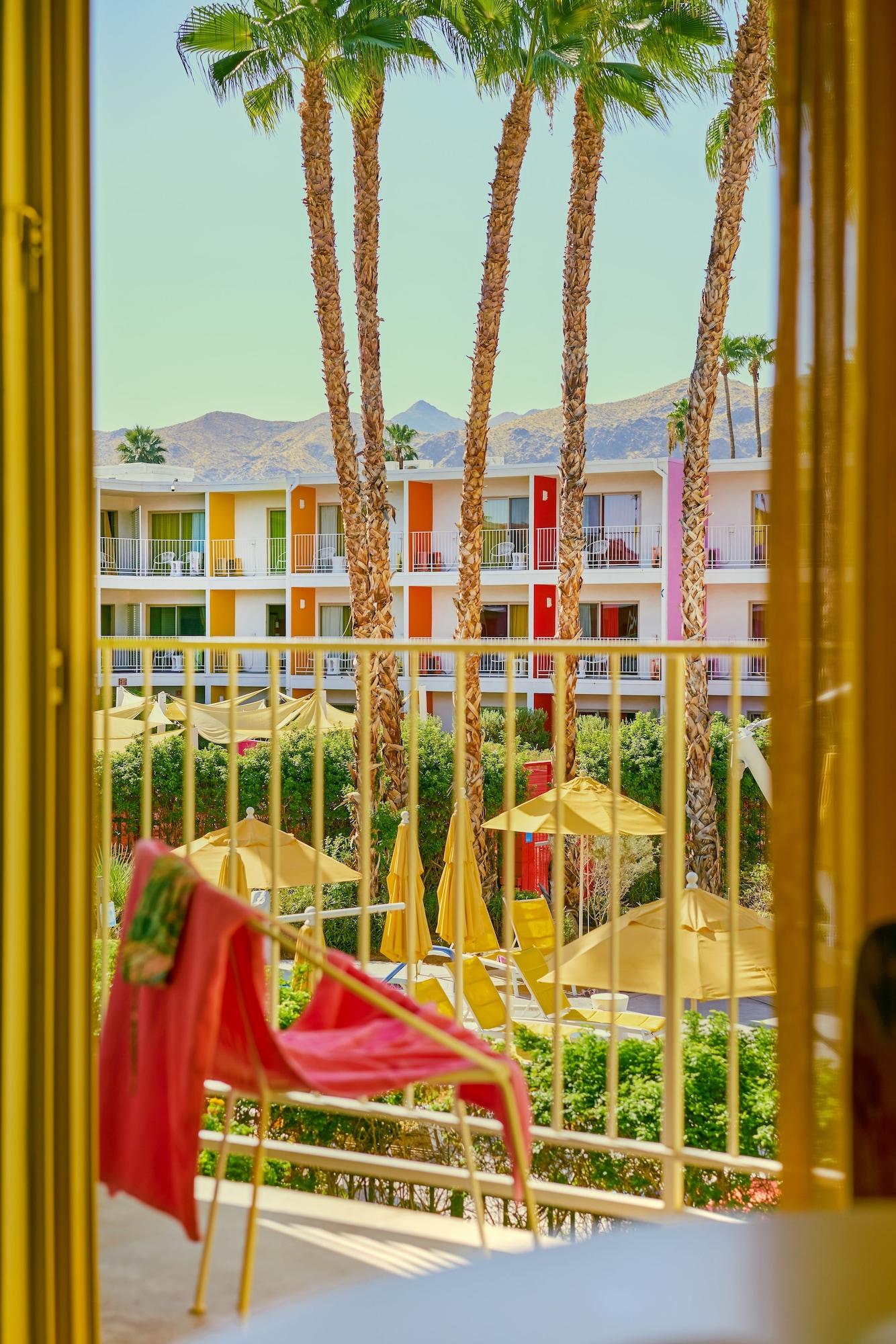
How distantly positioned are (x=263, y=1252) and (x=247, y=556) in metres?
23.0

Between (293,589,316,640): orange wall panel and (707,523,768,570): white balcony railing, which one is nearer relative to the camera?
(707,523,768,570): white balcony railing

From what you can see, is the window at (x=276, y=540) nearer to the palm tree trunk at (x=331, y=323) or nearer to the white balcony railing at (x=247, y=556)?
the white balcony railing at (x=247, y=556)

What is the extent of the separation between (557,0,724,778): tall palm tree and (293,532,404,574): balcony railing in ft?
33.4

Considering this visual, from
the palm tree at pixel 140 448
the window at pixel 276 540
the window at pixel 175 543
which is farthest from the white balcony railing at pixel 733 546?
the palm tree at pixel 140 448

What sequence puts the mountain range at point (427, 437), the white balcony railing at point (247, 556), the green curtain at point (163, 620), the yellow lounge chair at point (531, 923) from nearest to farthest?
the yellow lounge chair at point (531, 923) → the white balcony railing at point (247, 556) → the green curtain at point (163, 620) → the mountain range at point (427, 437)

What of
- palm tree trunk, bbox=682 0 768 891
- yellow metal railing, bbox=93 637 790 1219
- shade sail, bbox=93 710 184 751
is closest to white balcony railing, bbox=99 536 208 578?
shade sail, bbox=93 710 184 751

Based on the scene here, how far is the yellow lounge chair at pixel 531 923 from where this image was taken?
28.2 feet

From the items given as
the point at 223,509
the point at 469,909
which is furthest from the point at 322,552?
the point at 469,909

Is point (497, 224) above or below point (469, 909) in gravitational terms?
above

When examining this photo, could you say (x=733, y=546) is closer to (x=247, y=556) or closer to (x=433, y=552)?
(x=433, y=552)

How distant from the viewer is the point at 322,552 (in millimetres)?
23875

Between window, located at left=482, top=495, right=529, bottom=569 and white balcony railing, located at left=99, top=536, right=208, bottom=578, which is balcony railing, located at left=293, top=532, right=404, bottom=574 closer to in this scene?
window, located at left=482, top=495, right=529, bottom=569

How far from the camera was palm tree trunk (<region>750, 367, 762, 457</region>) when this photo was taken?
2691cm

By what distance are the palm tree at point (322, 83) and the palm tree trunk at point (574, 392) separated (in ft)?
6.82
